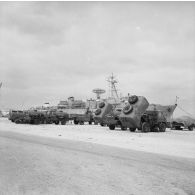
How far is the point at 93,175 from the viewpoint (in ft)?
22.1

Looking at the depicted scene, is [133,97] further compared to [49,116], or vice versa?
[49,116]

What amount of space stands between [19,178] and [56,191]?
134cm

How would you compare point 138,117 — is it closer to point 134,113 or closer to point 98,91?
point 134,113

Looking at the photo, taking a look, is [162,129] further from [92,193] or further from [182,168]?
[92,193]

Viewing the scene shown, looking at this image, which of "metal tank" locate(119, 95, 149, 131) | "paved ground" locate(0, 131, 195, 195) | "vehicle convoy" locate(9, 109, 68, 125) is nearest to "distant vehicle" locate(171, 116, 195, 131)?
"metal tank" locate(119, 95, 149, 131)

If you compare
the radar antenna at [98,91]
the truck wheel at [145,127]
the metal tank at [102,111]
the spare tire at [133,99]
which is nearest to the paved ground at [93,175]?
the truck wheel at [145,127]

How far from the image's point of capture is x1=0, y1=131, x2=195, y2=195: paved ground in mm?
5520

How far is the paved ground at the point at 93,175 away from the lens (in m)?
5.52

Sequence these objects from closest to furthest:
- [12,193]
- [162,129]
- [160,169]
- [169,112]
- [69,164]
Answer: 1. [12,193]
2. [160,169]
3. [69,164]
4. [162,129]
5. [169,112]

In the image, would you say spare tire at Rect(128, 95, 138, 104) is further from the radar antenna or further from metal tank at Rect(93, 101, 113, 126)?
the radar antenna

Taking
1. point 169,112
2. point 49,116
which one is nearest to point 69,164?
→ point 169,112

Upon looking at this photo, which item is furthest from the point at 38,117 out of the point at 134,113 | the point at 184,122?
the point at 184,122

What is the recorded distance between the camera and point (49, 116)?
3809 centimetres

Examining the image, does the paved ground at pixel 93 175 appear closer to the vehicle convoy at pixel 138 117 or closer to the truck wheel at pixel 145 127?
the vehicle convoy at pixel 138 117
